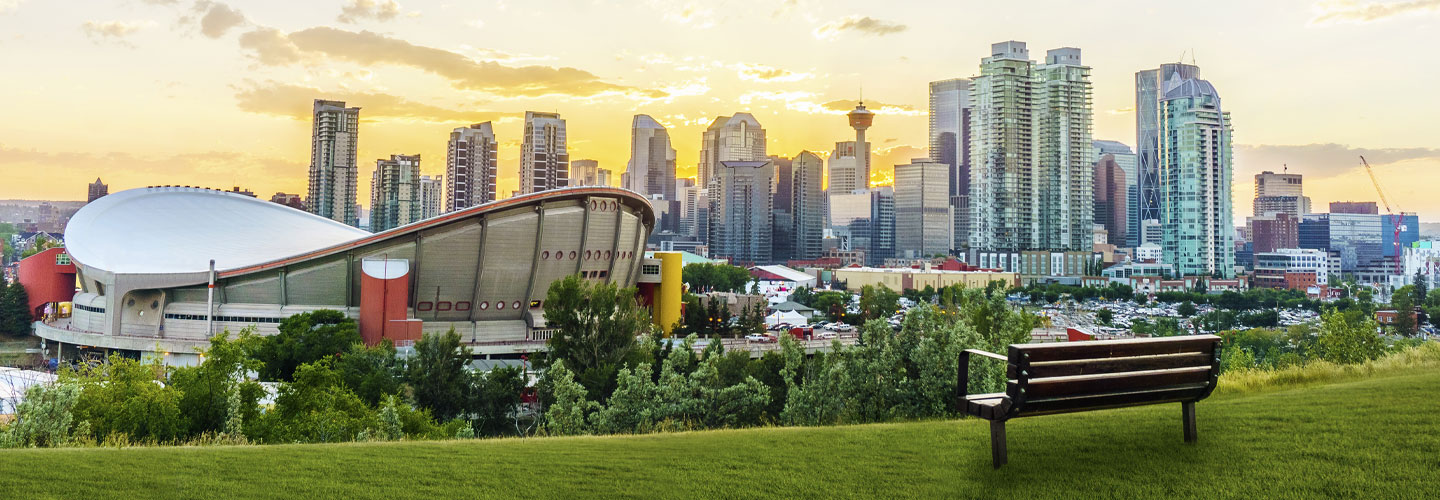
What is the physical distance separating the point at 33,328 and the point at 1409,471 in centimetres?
7567

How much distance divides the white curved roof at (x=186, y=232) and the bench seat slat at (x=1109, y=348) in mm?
52619

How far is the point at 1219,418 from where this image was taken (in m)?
8.30

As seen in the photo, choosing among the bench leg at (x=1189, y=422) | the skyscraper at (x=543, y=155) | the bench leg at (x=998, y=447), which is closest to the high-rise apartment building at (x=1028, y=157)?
A: the skyscraper at (x=543, y=155)

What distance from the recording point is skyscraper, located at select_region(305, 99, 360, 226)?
151875 mm

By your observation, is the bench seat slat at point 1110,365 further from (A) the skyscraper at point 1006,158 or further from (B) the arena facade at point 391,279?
(A) the skyscraper at point 1006,158

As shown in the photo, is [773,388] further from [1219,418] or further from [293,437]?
[1219,418]

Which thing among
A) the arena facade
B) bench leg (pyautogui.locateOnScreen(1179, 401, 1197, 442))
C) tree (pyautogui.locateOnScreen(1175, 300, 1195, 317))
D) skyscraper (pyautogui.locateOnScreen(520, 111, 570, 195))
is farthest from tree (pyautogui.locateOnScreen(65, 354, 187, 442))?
skyscraper (pyautogui.locateOnScreen(520, 111, 570, 195))

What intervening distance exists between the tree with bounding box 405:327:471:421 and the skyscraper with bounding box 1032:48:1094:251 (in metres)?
145

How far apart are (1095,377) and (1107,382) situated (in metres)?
0.16

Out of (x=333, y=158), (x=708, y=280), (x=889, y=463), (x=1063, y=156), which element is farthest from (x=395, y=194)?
(x=889, y=463)

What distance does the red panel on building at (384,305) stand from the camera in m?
46.2

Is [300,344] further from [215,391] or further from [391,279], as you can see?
[215,391]

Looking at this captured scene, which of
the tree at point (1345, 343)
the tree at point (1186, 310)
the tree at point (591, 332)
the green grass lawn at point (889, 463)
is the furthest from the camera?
the tree at point (1186, 310)

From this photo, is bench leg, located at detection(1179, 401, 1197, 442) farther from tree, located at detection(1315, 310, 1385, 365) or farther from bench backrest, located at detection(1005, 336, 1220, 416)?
tree, located at detection(1315, 310, 1385, 365)
